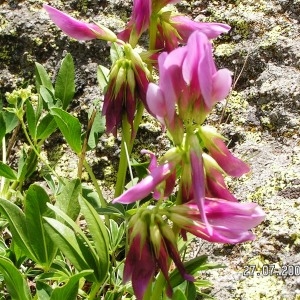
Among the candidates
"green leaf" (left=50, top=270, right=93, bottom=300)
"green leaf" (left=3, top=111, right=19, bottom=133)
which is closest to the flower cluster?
"green leaf" (left=50, top=270, right=93, bottom=300)

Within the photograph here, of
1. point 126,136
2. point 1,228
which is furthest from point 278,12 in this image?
point 1,228

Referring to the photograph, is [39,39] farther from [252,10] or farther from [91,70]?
A: [252,10]

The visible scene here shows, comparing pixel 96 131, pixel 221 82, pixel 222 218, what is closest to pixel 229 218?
pixel 222 218

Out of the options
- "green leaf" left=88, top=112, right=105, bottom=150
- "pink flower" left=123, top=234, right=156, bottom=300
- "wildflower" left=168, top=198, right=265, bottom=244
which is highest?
"wildflower" left=168, top=198, right=265, bottom=244

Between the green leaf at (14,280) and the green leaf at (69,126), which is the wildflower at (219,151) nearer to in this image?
the green leaf at (14,280)

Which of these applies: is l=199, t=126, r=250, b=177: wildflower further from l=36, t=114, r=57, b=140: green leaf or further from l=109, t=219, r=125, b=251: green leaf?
l=36, t=114, r=57, b=140: green leaf
